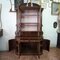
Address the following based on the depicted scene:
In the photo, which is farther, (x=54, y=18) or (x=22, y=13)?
(x=54, y=18)

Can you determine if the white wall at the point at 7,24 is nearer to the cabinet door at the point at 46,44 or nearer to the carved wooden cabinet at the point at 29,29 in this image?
the carved wooden cabinet at the point at 29,29

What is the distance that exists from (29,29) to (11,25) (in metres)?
0.62

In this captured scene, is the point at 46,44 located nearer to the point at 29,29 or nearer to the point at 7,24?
the point at 29,29

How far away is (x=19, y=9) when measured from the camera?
4.41 m

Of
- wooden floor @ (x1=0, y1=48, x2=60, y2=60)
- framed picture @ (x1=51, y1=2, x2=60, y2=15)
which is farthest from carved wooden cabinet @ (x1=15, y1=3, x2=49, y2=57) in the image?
framed picture @ (x1=51, y1=2, x2=60, y2=15)

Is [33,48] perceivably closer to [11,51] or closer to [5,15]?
[11,51]

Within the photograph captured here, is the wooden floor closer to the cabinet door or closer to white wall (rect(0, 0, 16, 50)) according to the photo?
the cabinet door

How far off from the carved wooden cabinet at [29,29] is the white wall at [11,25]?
0.33 meters

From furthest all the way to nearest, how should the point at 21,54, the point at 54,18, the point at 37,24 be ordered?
the point at 54,18 < the point at 37,24 < the point at 21,54

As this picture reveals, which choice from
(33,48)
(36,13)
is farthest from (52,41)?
(36,13)

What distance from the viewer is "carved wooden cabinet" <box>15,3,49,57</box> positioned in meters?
4.25

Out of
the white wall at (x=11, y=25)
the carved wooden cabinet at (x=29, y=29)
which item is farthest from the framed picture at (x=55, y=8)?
the carved wooden cabinet at (x=29, y=29)

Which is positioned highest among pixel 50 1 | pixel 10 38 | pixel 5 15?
pixel 50 1

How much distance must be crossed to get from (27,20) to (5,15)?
2.46ft
